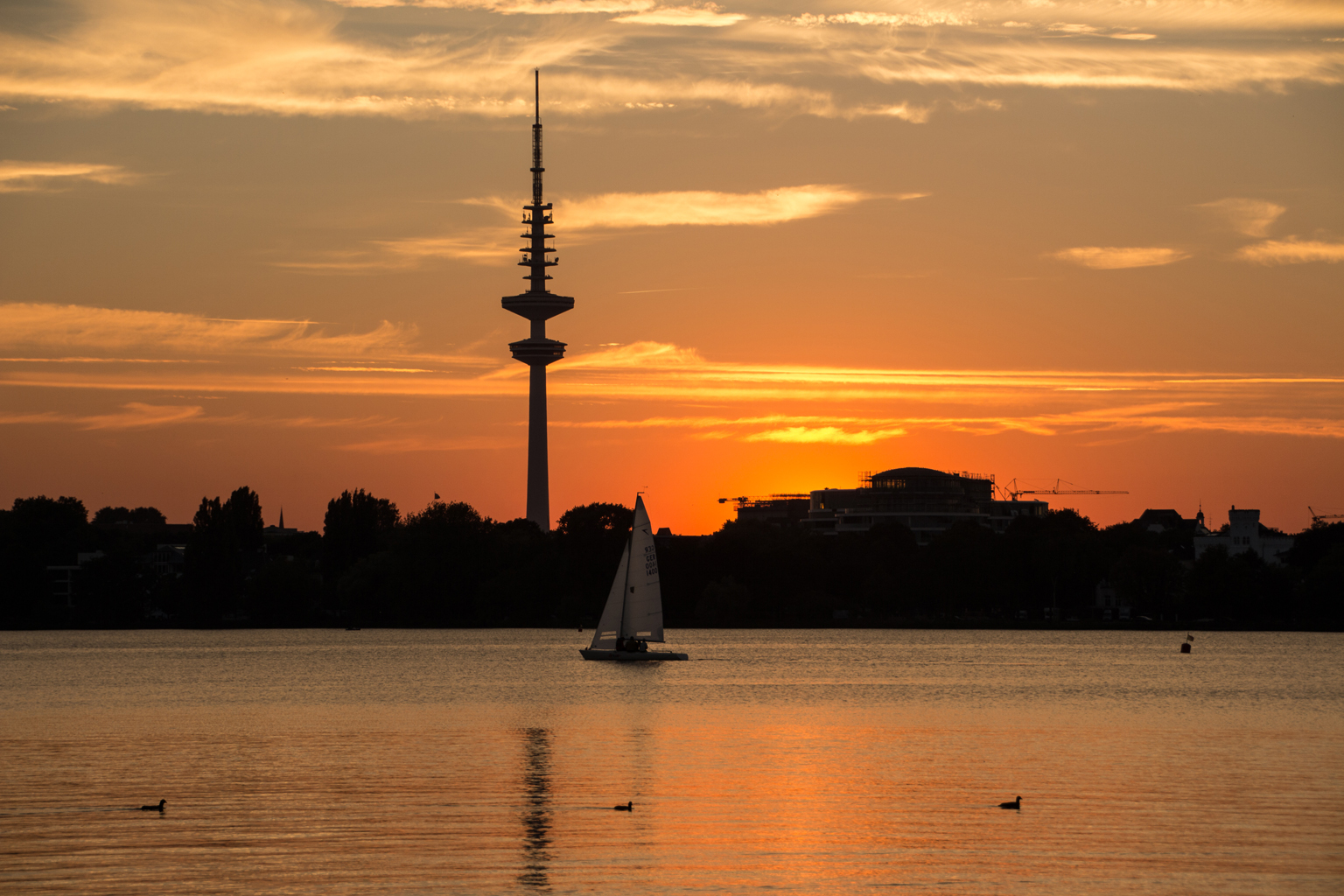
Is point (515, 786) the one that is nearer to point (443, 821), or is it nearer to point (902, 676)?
point (443, 821)

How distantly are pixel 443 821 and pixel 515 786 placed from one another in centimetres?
737

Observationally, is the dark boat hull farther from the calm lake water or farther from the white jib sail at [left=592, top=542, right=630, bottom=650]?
the calm lake water

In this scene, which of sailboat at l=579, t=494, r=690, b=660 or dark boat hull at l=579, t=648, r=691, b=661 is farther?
dark boat hull at l=579, t=648, r=691, b=661

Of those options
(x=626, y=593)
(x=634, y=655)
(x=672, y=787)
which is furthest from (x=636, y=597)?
(x=672, y=787)

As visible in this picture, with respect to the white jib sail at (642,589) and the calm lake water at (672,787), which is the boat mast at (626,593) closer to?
the white jib sail at (642,589)

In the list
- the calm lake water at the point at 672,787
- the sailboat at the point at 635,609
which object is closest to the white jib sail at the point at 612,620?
the sailboat at the point at 635,609

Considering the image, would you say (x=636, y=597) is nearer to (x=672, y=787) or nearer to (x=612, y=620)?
(x=612, y=620)

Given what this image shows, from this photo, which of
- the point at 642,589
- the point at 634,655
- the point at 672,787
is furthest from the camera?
the point at 634,655

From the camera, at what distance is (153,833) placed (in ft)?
137

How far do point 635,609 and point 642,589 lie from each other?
3218 millimetres

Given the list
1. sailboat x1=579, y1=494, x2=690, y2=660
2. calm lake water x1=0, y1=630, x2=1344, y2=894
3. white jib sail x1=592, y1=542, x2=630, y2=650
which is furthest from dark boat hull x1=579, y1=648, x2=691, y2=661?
calm lake water x1=0, y1=630, x2=1344, y2=894

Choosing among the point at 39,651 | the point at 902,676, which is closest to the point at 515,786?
the point at 902,676

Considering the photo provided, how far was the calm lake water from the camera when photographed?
37188 millimetres

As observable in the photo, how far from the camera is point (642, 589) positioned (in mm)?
118375
